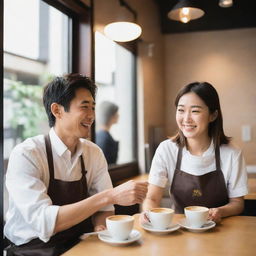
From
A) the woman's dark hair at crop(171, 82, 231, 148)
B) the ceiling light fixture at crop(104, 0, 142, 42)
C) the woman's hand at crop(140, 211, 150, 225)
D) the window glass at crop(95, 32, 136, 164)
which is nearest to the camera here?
the woman's hand at crop(140, 211, 150, 225)

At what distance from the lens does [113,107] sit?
3.43 metres

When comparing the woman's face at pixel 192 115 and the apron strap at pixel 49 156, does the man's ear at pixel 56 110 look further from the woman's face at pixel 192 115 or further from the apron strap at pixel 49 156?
the woman's face at pixel 192 115

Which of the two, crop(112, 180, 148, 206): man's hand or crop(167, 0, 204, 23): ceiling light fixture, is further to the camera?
crop(167, 0, 204, 23): ceiling light fixture

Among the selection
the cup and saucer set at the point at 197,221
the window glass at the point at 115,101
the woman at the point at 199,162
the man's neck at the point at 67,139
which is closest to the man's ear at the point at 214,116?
the woman at the point at 199,162

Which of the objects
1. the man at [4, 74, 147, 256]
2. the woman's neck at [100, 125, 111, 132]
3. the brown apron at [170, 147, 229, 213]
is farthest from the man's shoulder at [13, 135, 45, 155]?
the woman's neck at [100, 125, 111, 132]

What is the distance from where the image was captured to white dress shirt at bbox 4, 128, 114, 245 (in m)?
1.40

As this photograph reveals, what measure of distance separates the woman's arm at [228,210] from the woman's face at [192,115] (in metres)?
0.44

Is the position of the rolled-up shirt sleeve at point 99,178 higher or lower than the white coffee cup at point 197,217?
higher

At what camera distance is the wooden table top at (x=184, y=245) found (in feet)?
4.10

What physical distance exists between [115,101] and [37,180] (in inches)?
85.5

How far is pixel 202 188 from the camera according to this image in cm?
202

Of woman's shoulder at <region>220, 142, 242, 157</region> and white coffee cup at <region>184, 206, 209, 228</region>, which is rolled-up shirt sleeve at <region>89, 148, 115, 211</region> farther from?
woman's shoulder at <region>220, 142, 242, 157</region>

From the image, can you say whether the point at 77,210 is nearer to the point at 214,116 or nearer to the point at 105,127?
the point at 214,116

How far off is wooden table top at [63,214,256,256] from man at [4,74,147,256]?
6.2 inches
